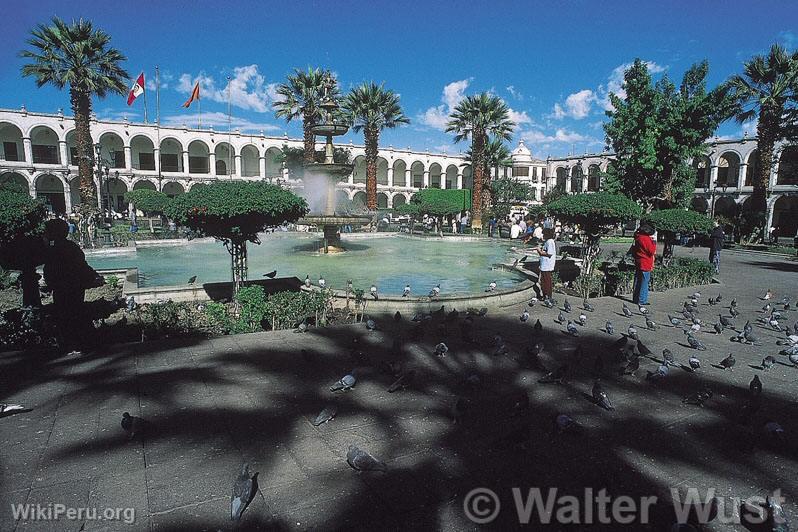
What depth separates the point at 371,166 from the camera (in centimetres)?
2938

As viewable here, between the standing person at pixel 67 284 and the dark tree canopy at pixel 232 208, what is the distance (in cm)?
162

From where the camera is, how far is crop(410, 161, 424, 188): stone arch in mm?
55828

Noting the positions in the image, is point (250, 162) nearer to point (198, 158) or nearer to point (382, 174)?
point (198, 158)

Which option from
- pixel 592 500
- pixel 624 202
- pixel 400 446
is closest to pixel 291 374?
pixel 400 446

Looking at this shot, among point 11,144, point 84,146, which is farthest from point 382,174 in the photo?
point 84,146

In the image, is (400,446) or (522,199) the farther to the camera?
(522,199)

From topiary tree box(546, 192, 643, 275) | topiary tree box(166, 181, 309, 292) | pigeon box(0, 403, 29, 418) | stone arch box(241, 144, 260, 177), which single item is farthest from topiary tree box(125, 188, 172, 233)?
pigeon box(0, 403, 29, 418)

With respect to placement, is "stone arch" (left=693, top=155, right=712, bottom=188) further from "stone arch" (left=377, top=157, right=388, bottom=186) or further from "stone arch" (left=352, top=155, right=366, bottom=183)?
"stone arch" (left=352, top=155, right=366, bottom=183)

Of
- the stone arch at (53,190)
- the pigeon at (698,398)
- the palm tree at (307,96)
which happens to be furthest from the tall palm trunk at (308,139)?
the pigeon at (698,398)

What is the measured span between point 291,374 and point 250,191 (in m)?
3.31

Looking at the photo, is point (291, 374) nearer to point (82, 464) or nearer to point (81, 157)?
point (82, 464)

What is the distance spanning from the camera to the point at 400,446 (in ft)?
10.4

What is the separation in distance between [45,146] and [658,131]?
4328 centimetres

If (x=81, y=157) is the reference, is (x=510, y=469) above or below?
below
